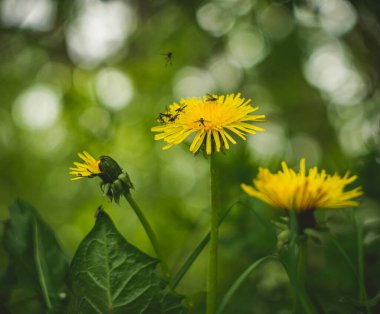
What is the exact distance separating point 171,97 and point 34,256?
3.02 metres

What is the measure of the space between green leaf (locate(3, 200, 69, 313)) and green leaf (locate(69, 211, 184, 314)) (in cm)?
15

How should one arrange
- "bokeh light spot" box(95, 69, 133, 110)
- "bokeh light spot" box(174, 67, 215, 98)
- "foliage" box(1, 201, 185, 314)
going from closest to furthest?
"foliage" box(1, 201, 185, 314) → "bokeh light spot" box(95, 69, 133, 110) → "bokeh light spot" box(174, 67, 215, 98)

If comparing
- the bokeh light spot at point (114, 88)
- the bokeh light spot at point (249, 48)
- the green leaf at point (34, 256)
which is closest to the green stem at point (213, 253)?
the green leaf at point (34, 256)

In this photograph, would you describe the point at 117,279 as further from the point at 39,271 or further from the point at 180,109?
the point at 180,109

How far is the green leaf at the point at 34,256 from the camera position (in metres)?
0.82

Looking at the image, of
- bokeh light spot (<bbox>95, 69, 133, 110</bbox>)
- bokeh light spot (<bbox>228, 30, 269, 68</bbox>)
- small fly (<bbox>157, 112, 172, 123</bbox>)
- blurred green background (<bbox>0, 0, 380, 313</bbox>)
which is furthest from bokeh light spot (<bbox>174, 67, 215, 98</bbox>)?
small fly (<bbox>157, 112, 172, 123</bbox>)

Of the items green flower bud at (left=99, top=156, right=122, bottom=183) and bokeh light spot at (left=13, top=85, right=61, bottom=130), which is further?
bokeh light spot at (left=13, top=85, right=61, bottom=130)

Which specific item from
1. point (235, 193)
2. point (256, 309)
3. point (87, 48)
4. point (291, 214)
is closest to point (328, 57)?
point (87, 48)

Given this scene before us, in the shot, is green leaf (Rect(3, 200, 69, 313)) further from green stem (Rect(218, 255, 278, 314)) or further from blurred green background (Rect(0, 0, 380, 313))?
blurred green background (Rect(0, 0, 380, 313))

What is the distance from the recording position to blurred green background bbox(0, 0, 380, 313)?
74.5 inches

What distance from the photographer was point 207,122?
75 cm

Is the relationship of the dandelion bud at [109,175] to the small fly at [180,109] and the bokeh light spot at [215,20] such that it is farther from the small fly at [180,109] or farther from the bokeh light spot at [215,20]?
the bokeh light spot at [215,20]

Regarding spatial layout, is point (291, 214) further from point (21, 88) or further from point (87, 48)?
point (21, 88)

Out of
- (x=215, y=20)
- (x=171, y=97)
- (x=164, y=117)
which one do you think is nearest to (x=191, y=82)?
(x=171, y=97)
